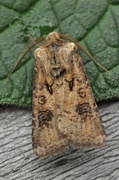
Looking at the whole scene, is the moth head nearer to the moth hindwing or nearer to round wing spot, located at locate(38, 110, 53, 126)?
the moth hindwing

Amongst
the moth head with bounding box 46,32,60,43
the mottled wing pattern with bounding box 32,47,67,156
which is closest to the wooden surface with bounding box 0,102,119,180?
the mottled wing pattern with bounding box 32,47,67,156

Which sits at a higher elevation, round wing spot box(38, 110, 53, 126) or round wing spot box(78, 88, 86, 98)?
round wing spot box(78, 88, 86, 98)

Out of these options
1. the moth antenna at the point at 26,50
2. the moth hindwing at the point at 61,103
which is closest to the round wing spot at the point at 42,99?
the moth hindwing at the point at 61,103

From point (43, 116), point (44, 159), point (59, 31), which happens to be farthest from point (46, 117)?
point (59, 31)

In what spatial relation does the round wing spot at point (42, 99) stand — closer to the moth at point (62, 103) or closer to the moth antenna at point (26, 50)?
the moth at point (62, 103)

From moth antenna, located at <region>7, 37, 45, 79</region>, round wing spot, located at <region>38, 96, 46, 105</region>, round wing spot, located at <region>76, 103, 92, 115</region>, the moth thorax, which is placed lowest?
round wing spot, located at <region>76, 103, 92, 115</region>

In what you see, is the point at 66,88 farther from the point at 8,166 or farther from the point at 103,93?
the point at 8,166
